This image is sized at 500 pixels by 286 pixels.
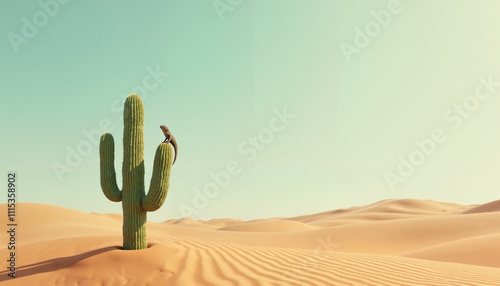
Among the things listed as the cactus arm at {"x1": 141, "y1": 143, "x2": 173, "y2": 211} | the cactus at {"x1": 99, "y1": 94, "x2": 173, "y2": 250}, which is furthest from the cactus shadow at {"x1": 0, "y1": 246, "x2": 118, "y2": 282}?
the cactus arm at {"x1": 141, "y1": 143, "x2": 173, "y2": 211}

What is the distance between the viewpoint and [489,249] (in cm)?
1145

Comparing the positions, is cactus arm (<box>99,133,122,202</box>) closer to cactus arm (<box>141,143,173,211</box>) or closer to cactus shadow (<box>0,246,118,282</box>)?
cactus arm (<box>141,143,173,211</box>)

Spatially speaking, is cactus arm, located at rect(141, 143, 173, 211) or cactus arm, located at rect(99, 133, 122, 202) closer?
cactus arm, located at rect(141, 143, 173, 211)

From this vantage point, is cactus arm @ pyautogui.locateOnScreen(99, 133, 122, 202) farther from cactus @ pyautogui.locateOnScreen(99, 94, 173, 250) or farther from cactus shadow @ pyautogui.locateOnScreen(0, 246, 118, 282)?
cactus shadow @ pyautogui.locateOnScreen(0, 246, 118, 282)

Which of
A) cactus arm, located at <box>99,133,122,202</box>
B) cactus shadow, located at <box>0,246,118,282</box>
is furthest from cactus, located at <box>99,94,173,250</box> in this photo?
cactus shadow, located at <box>0,246,118,282</box>

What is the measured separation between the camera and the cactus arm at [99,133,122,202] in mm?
8078

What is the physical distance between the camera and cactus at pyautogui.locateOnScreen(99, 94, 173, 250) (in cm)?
775

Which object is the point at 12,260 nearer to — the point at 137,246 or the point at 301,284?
the point at 137,246

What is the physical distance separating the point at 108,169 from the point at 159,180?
1336mm

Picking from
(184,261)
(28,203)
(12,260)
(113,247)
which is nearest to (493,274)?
(184,261)

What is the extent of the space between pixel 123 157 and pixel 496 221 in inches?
696

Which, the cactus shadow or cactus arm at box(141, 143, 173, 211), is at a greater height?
cactus arm at box(141, 143, 173, 211)

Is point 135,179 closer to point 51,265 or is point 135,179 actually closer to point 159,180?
point 159,180

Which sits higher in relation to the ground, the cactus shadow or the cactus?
the cactus
